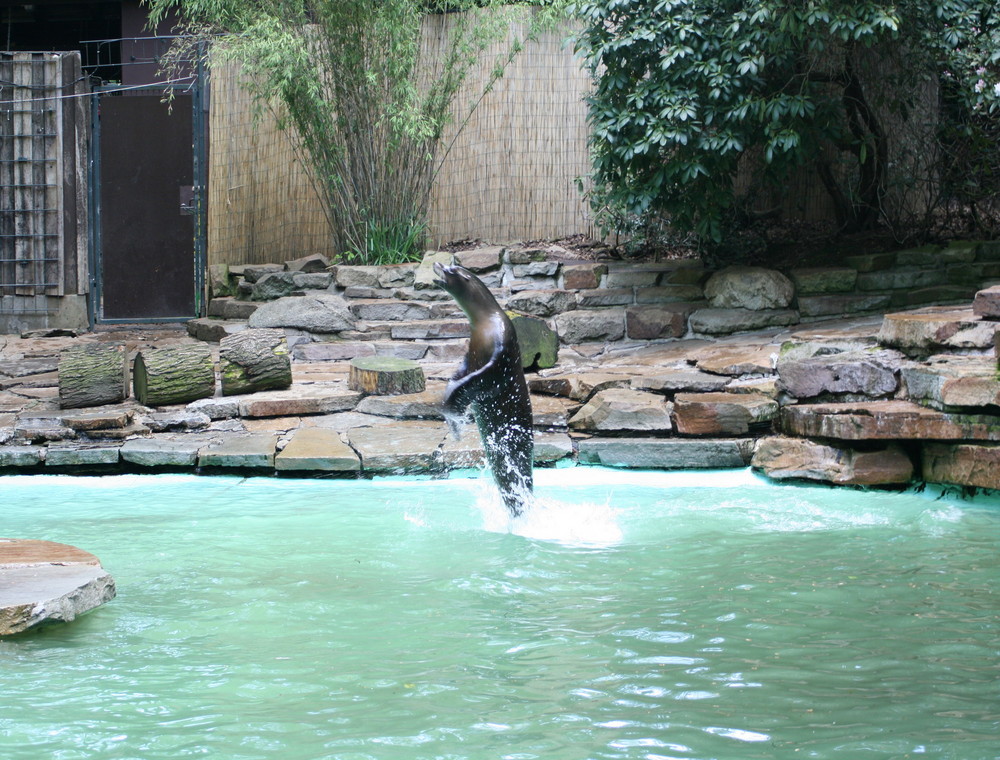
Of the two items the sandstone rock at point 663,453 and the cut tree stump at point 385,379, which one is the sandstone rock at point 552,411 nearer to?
the sandstone rock at point 663,453

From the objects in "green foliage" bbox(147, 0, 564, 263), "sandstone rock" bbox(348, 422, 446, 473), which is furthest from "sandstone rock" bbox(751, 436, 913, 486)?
"green foliage" bbox(147, 0, 564, 263)

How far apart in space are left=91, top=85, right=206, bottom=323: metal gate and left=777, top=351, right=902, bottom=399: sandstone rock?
5.71 meters

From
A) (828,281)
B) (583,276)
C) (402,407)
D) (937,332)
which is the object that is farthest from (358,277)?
(937,332)

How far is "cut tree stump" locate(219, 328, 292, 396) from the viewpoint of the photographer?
622cm

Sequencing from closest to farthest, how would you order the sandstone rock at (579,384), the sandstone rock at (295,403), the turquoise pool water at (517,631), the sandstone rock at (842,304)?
1. the turquoise pool water at (517,631)
2. the sandstone rock at (295,403)
3. the sandstone rock at (579,384)
4. the sandstone rock at (842,304)

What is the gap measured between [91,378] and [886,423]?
14.7ft

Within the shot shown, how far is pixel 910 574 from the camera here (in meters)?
3.74

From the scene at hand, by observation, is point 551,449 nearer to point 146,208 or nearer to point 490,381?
point 490,381

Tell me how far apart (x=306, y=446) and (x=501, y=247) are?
3730mm

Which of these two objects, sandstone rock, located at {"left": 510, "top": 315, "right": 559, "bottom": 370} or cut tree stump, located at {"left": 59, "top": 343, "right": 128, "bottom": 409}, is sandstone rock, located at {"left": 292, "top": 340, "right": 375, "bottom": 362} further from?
cut tree stump, located at {"left": 59, "top": 343, "right": 128, "bottom": 409}

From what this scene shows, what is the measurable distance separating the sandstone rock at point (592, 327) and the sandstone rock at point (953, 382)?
8.81ft

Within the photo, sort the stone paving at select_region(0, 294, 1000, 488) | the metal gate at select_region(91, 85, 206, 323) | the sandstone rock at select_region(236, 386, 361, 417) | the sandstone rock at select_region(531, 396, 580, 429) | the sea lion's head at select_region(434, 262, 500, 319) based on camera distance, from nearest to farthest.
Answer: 1. the sea lion's head at select_region(434, 262, 500, 319)
2. the stone paving at select_region(0, 294, 1000, 488)
3. the sandstone rock at select_region(531, 396, 580, 429)
4. the sandstone rock at select_region(236, 386, 361, 417)
5. the metal gate at select_region(91, 85, 206, 323)

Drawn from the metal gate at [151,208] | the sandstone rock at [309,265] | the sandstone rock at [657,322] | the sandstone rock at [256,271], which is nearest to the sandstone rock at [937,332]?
the sandstone rock at [657,322]

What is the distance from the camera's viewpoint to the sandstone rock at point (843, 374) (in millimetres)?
5344
